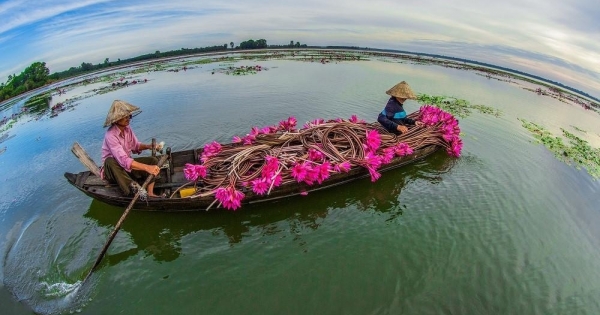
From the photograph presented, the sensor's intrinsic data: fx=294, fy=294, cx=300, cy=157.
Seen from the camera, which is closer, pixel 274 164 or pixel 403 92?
pixel 274 164

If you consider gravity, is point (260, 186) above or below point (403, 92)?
below

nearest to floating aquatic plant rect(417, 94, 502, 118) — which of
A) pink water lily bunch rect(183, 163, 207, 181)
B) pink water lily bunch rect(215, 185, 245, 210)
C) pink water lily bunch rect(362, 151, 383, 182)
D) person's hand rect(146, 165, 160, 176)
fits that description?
pink water lily bunch rect(362, 151, 383, 182)

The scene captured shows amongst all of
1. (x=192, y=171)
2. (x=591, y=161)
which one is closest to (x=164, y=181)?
(x=192, y=171)

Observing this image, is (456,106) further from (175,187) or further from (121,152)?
(121,152)

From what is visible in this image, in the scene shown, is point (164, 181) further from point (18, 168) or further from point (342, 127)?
point (18, 168)

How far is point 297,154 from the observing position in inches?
229

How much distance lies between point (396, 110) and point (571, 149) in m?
6.53

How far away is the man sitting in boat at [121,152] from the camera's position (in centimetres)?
448

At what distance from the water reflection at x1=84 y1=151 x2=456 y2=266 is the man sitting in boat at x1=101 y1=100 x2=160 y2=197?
26.9 inches

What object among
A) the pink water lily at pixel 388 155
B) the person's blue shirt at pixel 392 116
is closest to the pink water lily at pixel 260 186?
the pink water lily at pixel 388 155

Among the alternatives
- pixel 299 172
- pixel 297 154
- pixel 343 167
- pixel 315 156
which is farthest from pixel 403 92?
pixel 299 172

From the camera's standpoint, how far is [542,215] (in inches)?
220

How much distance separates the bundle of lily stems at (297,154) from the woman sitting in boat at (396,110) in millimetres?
183

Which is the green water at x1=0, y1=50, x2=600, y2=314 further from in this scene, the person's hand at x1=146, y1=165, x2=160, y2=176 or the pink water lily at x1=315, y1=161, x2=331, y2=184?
the person's hand at x1=146, y1=165, x2=160, y2=176
